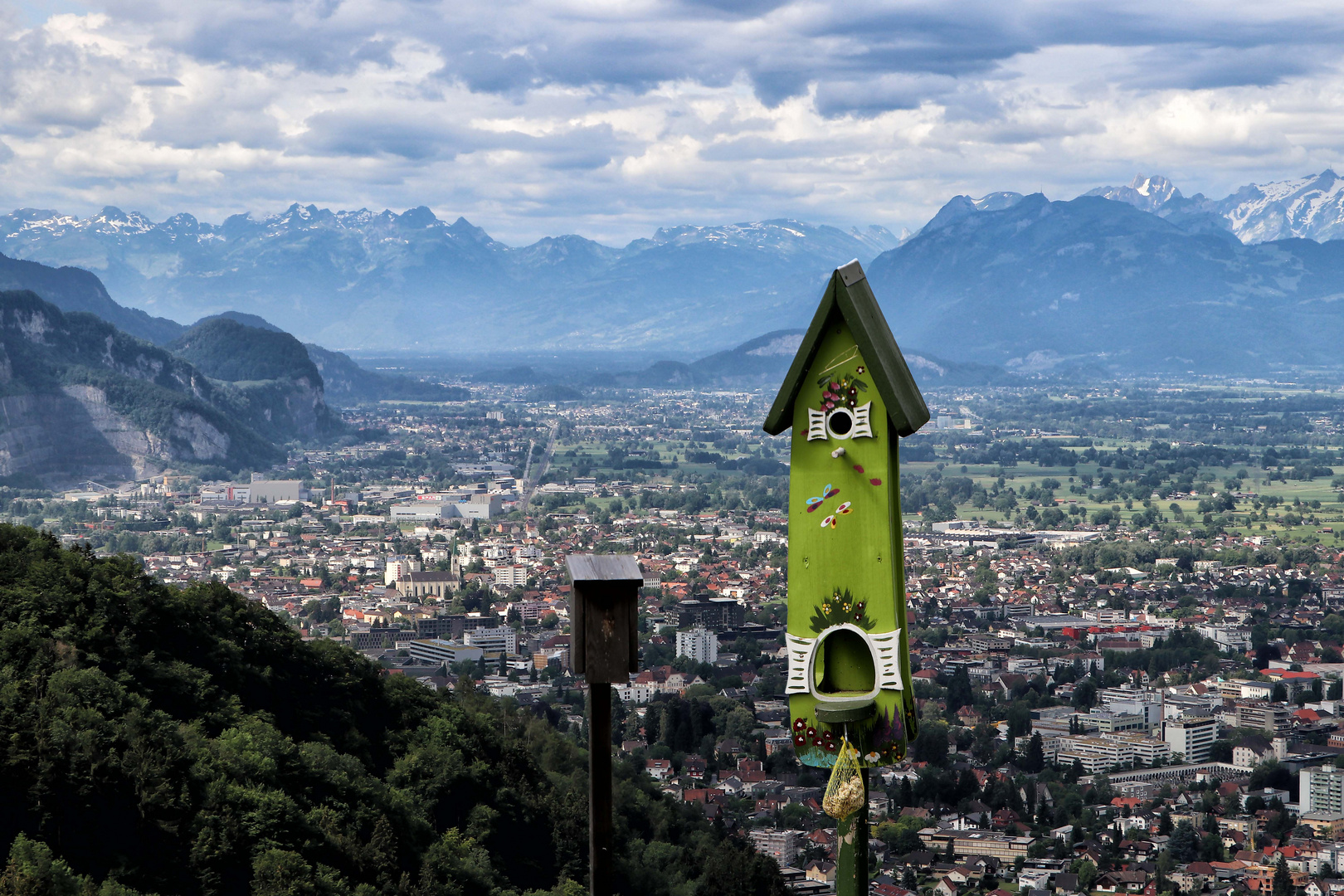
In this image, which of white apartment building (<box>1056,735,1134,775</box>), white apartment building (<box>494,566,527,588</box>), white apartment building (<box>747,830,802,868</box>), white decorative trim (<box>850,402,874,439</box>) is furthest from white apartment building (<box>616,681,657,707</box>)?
white decorative trim (<box>850,402,874,439</box>)

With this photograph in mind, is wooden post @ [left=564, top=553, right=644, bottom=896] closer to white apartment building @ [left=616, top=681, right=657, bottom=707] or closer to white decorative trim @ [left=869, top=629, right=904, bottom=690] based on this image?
white decorative trim @ [left=869, top=629, right=904, bottom=690]

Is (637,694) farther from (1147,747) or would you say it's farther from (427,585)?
(427,585)

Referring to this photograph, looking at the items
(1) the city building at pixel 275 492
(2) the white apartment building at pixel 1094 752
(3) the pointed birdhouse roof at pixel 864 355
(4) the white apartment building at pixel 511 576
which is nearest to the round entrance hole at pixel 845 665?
(3) the pointed birdhouse roof at pixel 864 355

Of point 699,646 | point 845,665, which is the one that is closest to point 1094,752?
point 699,646

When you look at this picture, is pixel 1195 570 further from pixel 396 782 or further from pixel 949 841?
pixel 396 782

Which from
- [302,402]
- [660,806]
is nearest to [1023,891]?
[660,806]
